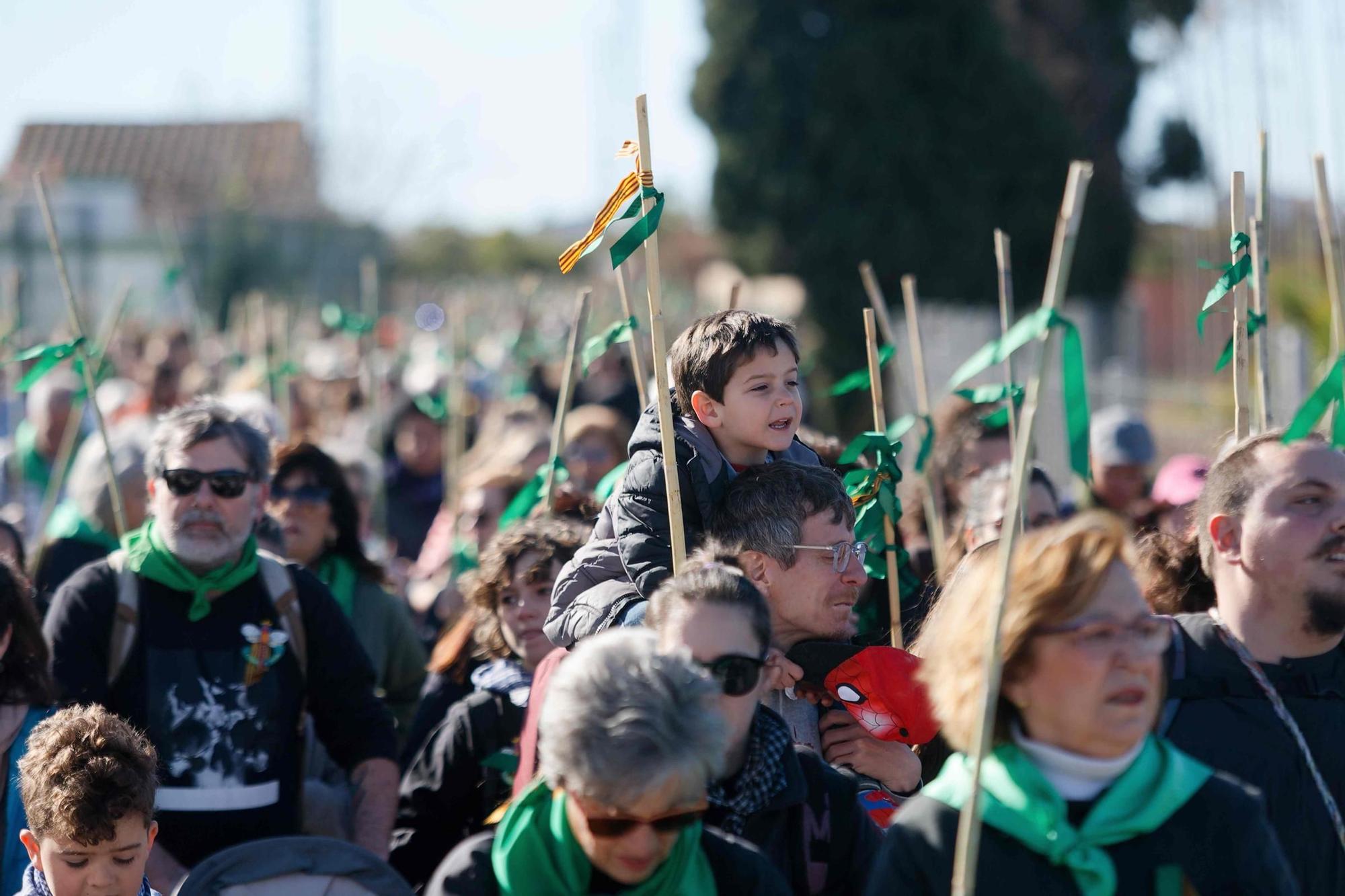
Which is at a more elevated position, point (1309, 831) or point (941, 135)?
point (941, 135)

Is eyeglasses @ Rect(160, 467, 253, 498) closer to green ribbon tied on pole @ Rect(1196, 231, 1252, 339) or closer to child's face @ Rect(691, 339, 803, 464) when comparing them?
child's face @ Rect(691, 339, 803, 464)

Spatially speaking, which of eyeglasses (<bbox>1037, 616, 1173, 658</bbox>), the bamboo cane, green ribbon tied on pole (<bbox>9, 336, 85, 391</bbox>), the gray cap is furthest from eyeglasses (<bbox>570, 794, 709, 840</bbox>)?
the gray cap

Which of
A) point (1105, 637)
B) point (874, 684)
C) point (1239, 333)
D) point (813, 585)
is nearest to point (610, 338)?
point (813, 585)

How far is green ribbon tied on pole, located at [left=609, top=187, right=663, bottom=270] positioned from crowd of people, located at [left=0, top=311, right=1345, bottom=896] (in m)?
0.31

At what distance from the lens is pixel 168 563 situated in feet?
13.6

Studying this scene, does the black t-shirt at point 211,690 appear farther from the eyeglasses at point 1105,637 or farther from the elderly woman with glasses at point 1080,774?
the eyeglasses at point 1105,637

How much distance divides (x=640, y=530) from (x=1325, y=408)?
139 cm

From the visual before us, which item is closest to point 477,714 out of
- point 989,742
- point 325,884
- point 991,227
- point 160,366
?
point 325,884

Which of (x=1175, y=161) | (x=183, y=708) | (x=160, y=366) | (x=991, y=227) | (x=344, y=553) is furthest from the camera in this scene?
(x=1175, y=161)

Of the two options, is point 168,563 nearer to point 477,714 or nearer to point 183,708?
point 183,708

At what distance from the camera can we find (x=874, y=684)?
315cm

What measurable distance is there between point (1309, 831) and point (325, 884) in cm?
184

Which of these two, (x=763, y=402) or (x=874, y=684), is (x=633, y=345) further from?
(x=874, y=684)

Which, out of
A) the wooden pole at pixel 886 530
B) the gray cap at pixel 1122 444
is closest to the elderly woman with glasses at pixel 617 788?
the wooden pole at pixel 886 530
